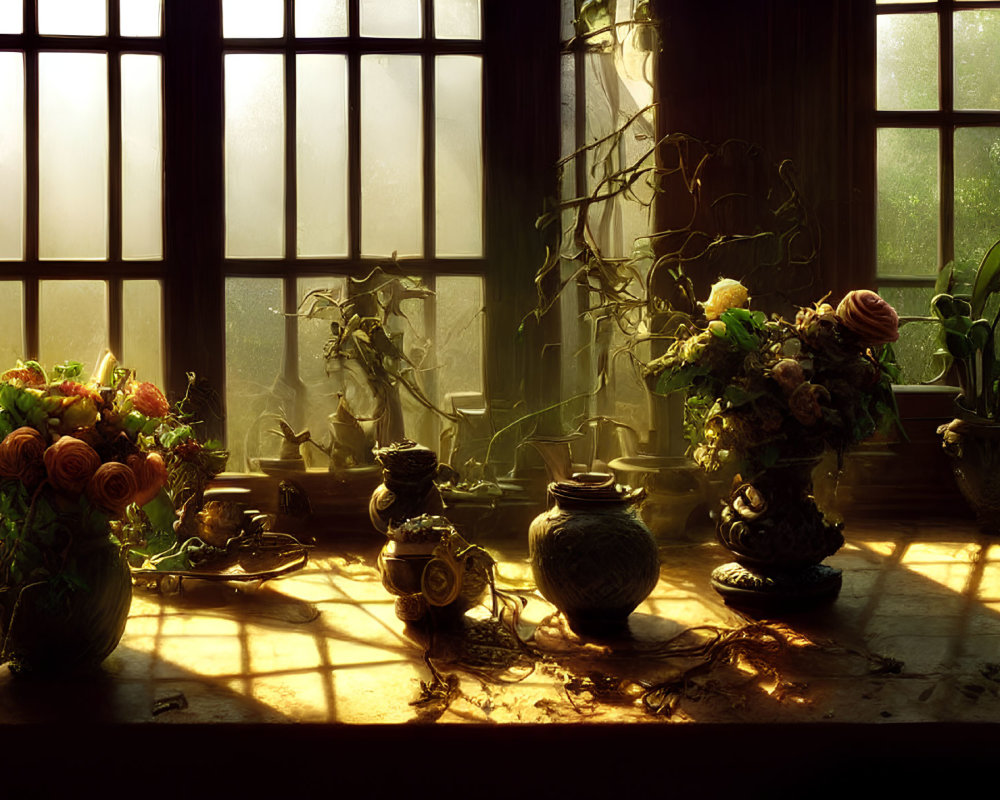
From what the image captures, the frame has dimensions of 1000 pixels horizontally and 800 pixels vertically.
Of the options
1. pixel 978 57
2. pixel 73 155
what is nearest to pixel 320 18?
pixel 73 155

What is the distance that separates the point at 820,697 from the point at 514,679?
2.13ft

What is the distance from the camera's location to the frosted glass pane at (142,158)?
11.9 feet

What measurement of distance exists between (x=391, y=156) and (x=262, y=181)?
19.8 inches

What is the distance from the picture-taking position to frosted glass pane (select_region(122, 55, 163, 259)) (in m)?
3.63

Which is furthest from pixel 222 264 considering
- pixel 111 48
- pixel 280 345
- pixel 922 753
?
pixel 922 753

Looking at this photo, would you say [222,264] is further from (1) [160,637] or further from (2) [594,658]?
(2) [594,658]

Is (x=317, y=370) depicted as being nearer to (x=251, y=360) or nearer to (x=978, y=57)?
(x=251, y=360)

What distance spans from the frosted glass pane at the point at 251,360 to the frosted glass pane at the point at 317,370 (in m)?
0.09

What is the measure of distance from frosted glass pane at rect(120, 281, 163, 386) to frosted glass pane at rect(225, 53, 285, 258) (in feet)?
1.12

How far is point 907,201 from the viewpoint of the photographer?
380 centimetres

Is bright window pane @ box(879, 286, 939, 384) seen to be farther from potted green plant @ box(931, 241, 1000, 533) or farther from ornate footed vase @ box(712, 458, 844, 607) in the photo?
ornate footed vase @ box(712, 458, 844, 607)

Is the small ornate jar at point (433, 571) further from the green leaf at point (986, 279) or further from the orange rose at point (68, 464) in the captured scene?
the green leaf at point (986, 279)

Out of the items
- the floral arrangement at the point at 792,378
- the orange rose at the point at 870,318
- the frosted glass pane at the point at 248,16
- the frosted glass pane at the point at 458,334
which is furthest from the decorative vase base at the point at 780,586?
the frosted glass pane at the point at 248,16

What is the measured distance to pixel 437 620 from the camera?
2.44 metres
